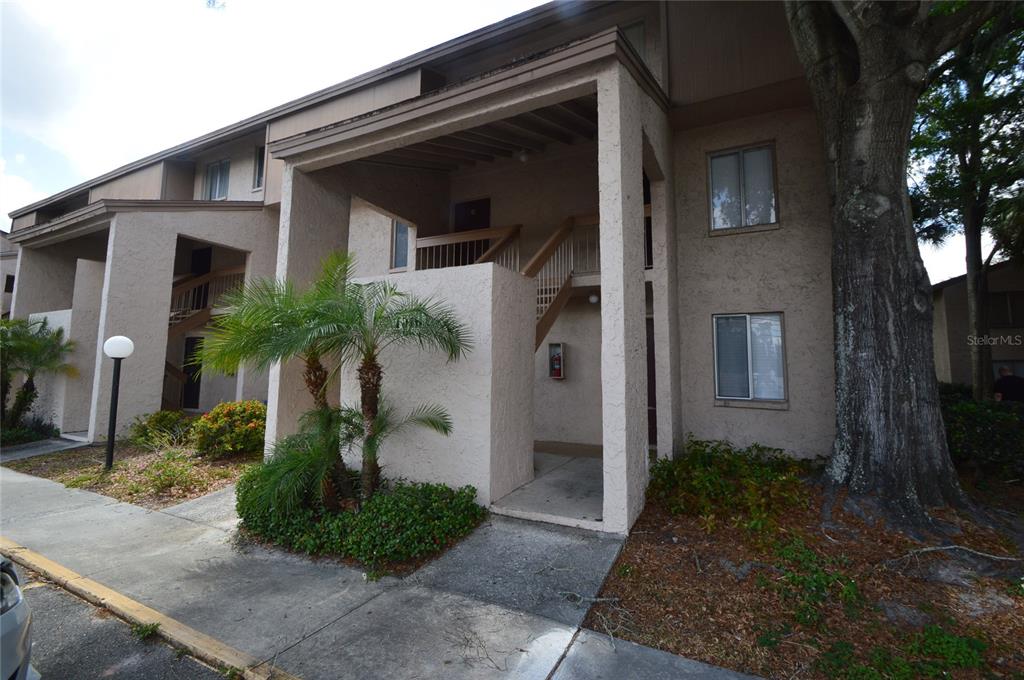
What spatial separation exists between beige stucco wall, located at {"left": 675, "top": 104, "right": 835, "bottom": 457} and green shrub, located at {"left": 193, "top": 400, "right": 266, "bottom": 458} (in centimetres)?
801

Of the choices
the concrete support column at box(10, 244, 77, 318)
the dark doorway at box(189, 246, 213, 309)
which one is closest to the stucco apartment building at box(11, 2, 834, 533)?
the concrete support column at box(10, 244, 77, 318)

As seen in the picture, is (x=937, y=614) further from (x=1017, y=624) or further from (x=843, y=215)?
(x=843, y=215)

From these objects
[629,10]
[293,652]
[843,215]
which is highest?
[629,10]

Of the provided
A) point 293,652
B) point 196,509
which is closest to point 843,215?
point 293,652

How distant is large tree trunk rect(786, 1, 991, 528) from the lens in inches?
201

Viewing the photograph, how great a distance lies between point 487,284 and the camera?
602cm

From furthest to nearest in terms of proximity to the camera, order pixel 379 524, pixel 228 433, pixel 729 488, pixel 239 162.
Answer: pixel 239 162
pixel 228 433
pixel 729 488
pixel 379 524

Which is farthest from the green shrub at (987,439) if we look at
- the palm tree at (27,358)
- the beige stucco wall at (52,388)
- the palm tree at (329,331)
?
the beige stucco wall at (52,388)

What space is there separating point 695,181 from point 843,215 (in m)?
2.92

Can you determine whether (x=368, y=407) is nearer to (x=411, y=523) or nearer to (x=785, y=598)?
(x=411, y=523)

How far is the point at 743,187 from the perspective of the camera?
7922 millimetres

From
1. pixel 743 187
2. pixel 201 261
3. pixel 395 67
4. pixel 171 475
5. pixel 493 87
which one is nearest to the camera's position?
Answer: pixel 493 87

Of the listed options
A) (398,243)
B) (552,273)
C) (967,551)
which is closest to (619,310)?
(967,551)

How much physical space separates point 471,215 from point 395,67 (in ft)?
11.8
